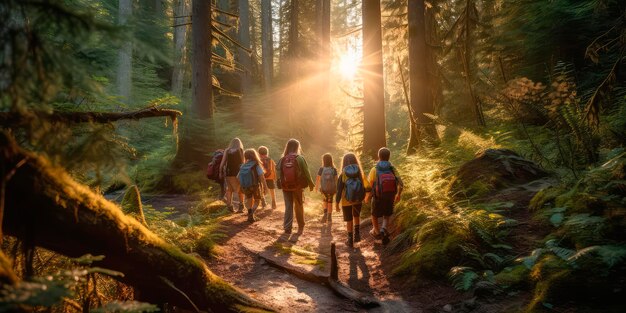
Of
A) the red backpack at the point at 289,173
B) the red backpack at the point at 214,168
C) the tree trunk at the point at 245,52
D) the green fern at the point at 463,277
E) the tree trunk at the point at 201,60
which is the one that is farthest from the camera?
the tree trunk at the point at 245,52

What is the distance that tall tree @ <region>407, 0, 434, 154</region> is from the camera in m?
12.0

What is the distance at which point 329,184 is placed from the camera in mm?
8938

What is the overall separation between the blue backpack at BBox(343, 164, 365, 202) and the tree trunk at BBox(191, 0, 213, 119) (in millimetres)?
7927

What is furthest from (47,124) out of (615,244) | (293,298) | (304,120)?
(304,120)

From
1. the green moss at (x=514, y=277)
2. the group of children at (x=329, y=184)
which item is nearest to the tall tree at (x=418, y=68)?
the group of children at (x=329, y=184)

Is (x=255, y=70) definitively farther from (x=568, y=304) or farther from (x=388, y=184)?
(x=568, y=304)

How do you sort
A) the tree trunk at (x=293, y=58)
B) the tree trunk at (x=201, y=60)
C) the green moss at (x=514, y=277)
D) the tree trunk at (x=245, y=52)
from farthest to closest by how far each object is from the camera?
the tree trunk at (x=245, y=52) < the tree trunk at (x=293, y=58) < the tree trunk at (x=201, y=60) < the green moss at (x=514, y=277)

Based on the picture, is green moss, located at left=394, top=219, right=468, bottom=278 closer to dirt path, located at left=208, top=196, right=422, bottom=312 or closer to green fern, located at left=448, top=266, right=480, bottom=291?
green fern, located at left=448, top=266, right=480, bottom=291

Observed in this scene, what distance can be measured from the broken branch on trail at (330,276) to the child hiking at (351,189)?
50.4 inches

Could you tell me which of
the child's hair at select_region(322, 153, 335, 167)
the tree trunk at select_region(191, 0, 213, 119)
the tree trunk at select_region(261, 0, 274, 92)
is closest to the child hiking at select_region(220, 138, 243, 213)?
the child's hair at select_region(322, 153, 335, 167)

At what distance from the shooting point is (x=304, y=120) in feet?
83.1

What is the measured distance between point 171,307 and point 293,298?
1933 mm

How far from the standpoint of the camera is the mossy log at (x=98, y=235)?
2.21 metres

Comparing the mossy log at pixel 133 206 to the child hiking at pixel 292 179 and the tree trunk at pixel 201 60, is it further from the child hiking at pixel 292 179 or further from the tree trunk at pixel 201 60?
the tree trunk at pixel 201 60
